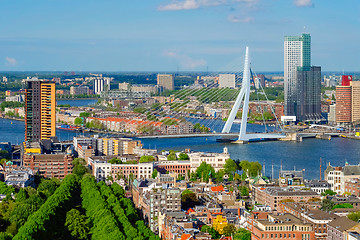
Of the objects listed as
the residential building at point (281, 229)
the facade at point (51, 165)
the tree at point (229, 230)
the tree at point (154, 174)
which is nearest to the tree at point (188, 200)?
the tree at point (229, 230)

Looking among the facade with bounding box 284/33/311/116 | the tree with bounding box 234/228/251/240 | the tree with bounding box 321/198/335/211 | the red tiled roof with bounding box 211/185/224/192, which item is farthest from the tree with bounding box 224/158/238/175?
the facade with bounding box 284/33/311/116

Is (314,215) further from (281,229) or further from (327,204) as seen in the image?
(327,204)

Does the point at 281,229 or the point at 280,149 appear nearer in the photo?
the point at 281,229

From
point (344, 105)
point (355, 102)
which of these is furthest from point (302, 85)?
point (355, 102)

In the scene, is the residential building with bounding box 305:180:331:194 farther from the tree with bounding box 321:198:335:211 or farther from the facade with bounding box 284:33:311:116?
the facade with bounding box 284:33:311:116

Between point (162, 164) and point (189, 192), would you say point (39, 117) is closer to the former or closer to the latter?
point (162, 164)

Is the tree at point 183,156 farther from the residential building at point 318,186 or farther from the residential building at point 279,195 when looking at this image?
the residential building at point 279,195
